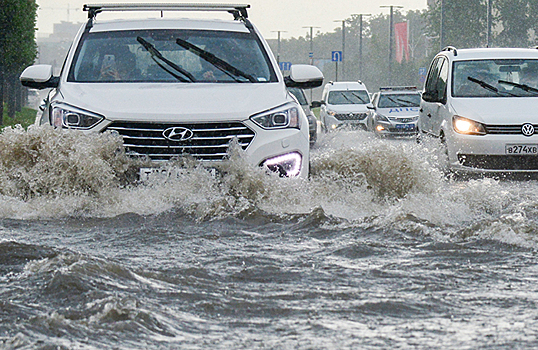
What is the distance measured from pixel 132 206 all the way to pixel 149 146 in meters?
0.46

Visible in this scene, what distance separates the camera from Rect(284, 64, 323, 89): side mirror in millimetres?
8820

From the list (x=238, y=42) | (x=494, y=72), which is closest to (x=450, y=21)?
(x=494, y=72)

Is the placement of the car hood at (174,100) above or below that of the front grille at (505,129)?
above

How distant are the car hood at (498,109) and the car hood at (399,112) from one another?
15360 mm

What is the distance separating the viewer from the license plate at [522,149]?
1238 cm

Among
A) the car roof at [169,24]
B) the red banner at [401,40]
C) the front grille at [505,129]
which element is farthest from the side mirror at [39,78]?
the red banner at [401,40]

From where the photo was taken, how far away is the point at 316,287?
4984mm

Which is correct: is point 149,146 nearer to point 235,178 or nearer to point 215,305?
point 235,178

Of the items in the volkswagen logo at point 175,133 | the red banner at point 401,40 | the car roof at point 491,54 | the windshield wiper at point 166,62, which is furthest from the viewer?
the red banner at point 401,40

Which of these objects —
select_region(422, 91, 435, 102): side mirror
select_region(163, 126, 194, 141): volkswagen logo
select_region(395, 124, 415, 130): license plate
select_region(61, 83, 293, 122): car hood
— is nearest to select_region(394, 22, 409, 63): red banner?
select_region(395, 124, 415, 130): license plate

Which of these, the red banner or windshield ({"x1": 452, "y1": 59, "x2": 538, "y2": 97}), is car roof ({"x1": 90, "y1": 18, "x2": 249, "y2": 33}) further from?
the red banner

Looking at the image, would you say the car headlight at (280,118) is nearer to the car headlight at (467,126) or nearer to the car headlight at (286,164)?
the car headlight at (286,164)

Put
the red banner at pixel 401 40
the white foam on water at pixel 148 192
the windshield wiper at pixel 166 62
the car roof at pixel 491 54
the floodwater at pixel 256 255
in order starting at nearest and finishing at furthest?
the floodwater at pixel 256 255, the white foam on water at pixel 148 192, the windshield wiper at pixel 166 62, the car roof at pixel 491 54, the red banner at pixel 401 40

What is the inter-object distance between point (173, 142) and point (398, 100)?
23117mm
